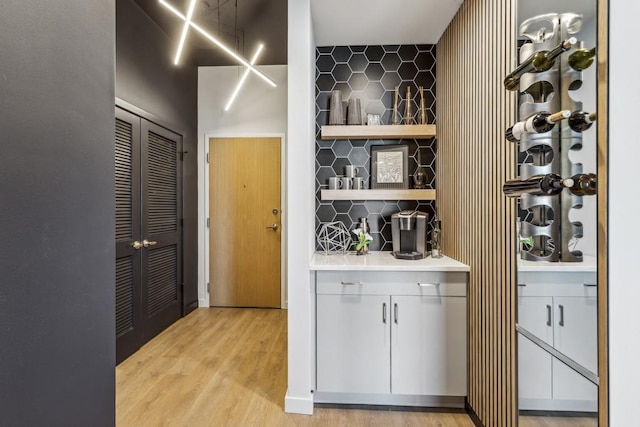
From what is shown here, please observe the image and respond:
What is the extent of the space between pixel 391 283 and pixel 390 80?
5.42 feet

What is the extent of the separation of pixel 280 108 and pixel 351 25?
1843mm

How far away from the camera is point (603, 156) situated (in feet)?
3.29

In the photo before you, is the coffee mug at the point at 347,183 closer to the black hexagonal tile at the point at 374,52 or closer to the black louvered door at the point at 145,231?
the black hexagonal tile at the point at 374,52

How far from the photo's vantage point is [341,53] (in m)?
2.86

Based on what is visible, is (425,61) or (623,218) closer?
(623,218)

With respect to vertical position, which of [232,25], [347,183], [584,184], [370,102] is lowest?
[584,184]

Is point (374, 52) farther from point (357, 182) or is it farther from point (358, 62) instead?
point (357, 182)

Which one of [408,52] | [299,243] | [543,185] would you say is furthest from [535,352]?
[408,52]

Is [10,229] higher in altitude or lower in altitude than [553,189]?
lower

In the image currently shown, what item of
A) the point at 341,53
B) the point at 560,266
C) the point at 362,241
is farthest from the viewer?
the point at 341,53

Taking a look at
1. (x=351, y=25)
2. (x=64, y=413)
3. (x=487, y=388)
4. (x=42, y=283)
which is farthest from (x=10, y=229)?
(x=351, y=25)

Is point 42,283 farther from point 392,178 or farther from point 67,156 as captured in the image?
point 392,178

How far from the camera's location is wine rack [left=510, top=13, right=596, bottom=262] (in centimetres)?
118

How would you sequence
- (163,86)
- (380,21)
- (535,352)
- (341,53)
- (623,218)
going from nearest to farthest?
(623,218) → (535,352) → (380,21) → (341,53) → (163,86)
